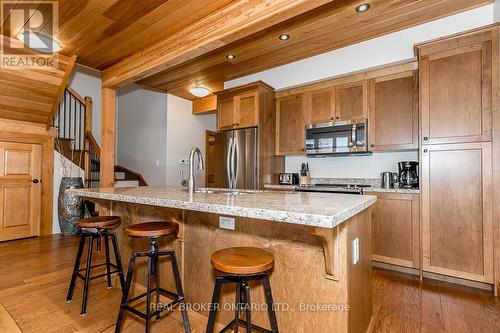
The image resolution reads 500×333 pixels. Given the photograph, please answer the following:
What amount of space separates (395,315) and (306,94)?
286 centimetres

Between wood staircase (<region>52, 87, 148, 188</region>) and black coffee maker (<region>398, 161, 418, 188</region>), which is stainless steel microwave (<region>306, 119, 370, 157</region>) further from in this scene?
wood staircase (<region>52, 87, 148, 188</region>)

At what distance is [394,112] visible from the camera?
120 inches

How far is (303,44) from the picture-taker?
10.3ft

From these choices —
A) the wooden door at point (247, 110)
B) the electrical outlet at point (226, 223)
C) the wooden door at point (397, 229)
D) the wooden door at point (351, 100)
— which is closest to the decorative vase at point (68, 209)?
the wooden door at point (247, 110)

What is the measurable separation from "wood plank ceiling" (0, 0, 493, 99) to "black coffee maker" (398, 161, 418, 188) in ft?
5.12

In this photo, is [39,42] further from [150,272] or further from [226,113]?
[150,272]

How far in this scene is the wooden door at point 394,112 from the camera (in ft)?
9.60

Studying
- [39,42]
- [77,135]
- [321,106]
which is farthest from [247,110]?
[77,135]

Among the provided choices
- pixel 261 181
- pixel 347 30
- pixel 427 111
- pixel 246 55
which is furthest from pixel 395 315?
pixel 246 55

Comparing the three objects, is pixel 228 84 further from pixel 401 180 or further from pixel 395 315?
pixel 395 315

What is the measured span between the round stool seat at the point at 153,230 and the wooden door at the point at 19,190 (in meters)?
3.54

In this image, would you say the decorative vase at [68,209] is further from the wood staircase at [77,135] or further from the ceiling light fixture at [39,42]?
the ceiling light fixture at [39,42]

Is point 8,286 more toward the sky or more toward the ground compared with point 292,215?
more toward the ground

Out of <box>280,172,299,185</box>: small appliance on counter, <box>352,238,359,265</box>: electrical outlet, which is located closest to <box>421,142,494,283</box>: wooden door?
<box>352,238,359,265</box>: electrical outlet
